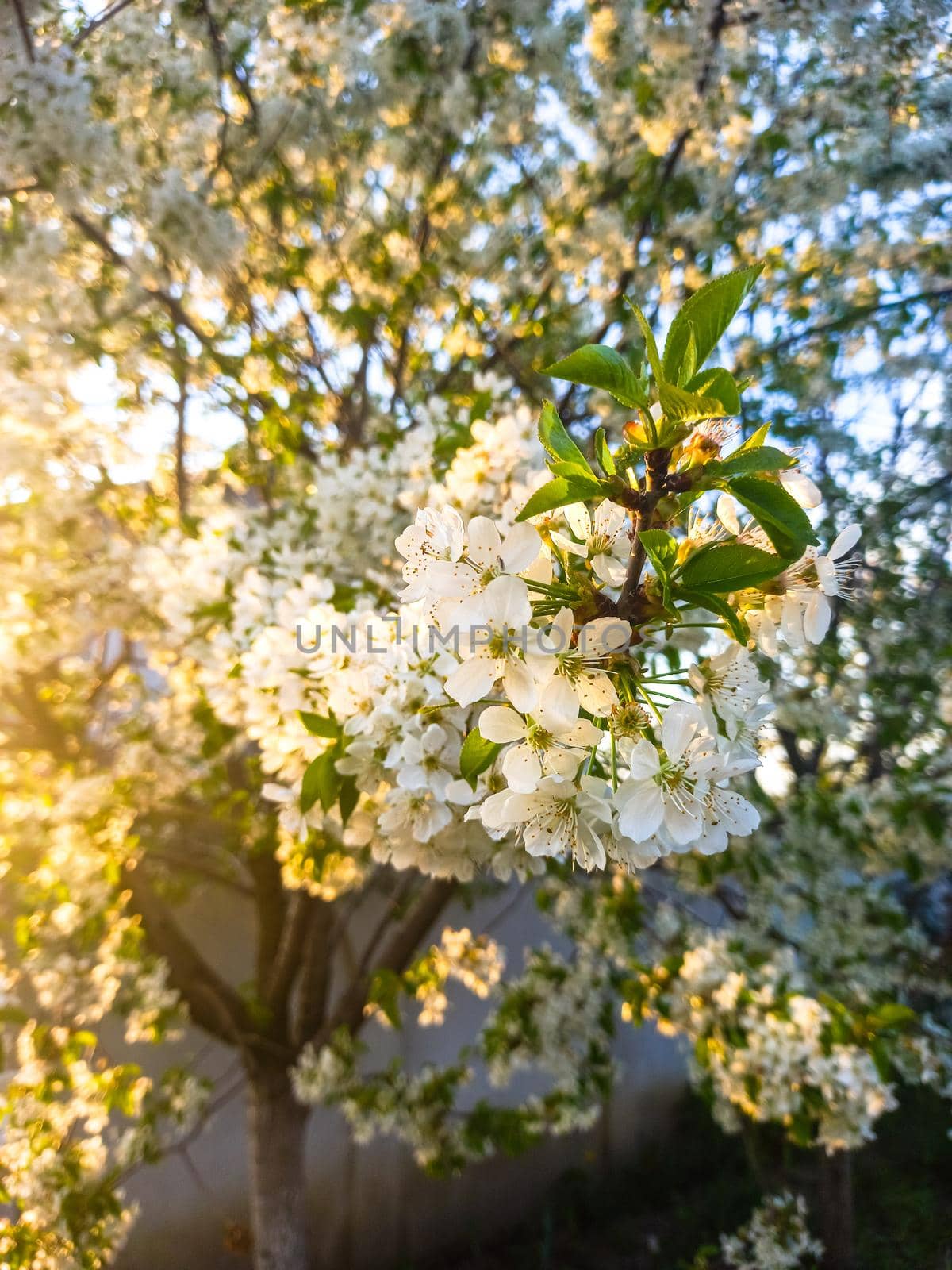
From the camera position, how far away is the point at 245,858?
3539 millimetres

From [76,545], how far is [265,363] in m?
1.40

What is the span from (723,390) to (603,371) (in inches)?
4.2

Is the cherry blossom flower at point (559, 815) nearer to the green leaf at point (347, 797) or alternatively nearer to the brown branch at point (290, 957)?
the green leaf at point (347, 797)

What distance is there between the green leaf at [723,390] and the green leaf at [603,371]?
6 cm

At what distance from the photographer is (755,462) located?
0.66 m

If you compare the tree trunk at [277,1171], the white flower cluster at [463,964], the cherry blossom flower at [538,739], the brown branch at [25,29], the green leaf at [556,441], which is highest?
the brown branch at [25,29]

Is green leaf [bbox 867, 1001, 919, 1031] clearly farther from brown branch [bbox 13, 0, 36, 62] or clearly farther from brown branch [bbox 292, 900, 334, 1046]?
brown branch [bbox 13, 0, 36, 62]

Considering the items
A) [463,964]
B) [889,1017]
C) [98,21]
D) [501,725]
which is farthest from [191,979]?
[98,21]

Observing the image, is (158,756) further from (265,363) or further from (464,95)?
(464,95)

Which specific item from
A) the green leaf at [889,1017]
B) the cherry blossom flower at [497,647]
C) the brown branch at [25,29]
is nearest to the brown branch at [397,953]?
the green leaf at [889,1017]

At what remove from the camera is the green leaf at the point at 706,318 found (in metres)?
0.64

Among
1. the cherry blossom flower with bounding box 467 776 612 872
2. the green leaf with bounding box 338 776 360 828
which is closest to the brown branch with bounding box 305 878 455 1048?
the green leaf with bounding box 338 776 360 828

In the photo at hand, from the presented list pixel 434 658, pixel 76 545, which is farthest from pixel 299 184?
pixel 434 658

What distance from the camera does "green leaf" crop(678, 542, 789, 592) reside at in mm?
683
